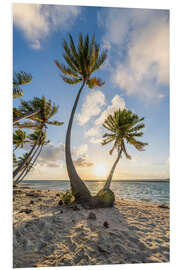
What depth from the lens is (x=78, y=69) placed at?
4.13 meters

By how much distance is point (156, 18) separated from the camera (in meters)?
2.69

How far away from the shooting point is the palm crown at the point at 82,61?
3174 millimetres

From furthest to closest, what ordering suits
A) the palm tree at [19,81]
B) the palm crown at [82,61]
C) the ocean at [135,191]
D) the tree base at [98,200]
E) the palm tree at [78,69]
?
the ocean at [135,191] < the tree base at [98,200] < the palm tree at [78,69] < the palm crown at [82,61] < the palm tree at [19,81]

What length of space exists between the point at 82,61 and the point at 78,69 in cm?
28

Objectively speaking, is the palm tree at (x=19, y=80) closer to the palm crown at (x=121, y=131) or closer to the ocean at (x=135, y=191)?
the palm crown at (x=121, y=131)

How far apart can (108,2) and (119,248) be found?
431 centimetres

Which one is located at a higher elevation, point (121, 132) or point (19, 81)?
Answer: point (19, 81)

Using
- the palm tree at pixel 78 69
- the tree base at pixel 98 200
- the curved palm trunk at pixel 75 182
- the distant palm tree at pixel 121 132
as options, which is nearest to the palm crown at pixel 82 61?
the palm tree at pixel 78 69

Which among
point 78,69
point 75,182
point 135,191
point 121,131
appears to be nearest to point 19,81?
point 78,69

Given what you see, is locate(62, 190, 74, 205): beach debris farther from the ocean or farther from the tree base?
the ocean

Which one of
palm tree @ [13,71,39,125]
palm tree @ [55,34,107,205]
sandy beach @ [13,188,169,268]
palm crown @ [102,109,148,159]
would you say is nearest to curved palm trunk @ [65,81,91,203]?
palm tree @ [55,34,107,205]

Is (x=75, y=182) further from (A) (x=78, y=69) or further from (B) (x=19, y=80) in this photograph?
(A) (x=78, y=69)
